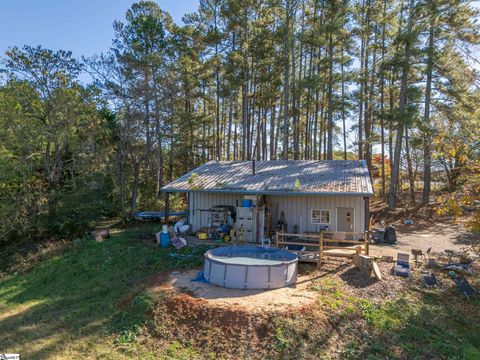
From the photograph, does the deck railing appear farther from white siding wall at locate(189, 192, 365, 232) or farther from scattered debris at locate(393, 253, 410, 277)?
scattered debris at locate(393, 253, 410, 277)

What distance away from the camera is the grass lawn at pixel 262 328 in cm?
711

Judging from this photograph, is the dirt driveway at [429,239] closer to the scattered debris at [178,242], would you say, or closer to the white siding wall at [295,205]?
the white siding wall at [295,205]

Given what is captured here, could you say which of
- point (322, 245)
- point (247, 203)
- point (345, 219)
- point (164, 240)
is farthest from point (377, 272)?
point (164, 240)

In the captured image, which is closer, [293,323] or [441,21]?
[293,323]

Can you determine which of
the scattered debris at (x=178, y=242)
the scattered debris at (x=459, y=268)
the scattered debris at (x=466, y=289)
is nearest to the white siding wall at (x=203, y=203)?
the scattered debris at (x=178, y=242)

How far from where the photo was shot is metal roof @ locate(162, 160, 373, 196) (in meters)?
13.7

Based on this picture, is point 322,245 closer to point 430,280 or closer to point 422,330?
point 430,280

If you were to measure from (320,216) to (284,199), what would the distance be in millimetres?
1735

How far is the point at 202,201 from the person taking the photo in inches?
629

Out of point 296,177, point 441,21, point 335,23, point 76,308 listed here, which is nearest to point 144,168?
point 296,177

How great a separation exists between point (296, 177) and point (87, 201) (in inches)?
495

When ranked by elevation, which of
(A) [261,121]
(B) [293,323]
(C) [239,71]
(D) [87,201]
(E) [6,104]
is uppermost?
(C) [239,71]

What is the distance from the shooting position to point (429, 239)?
15.8 m

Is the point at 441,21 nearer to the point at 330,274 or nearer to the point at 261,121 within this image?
the point at 261,121
